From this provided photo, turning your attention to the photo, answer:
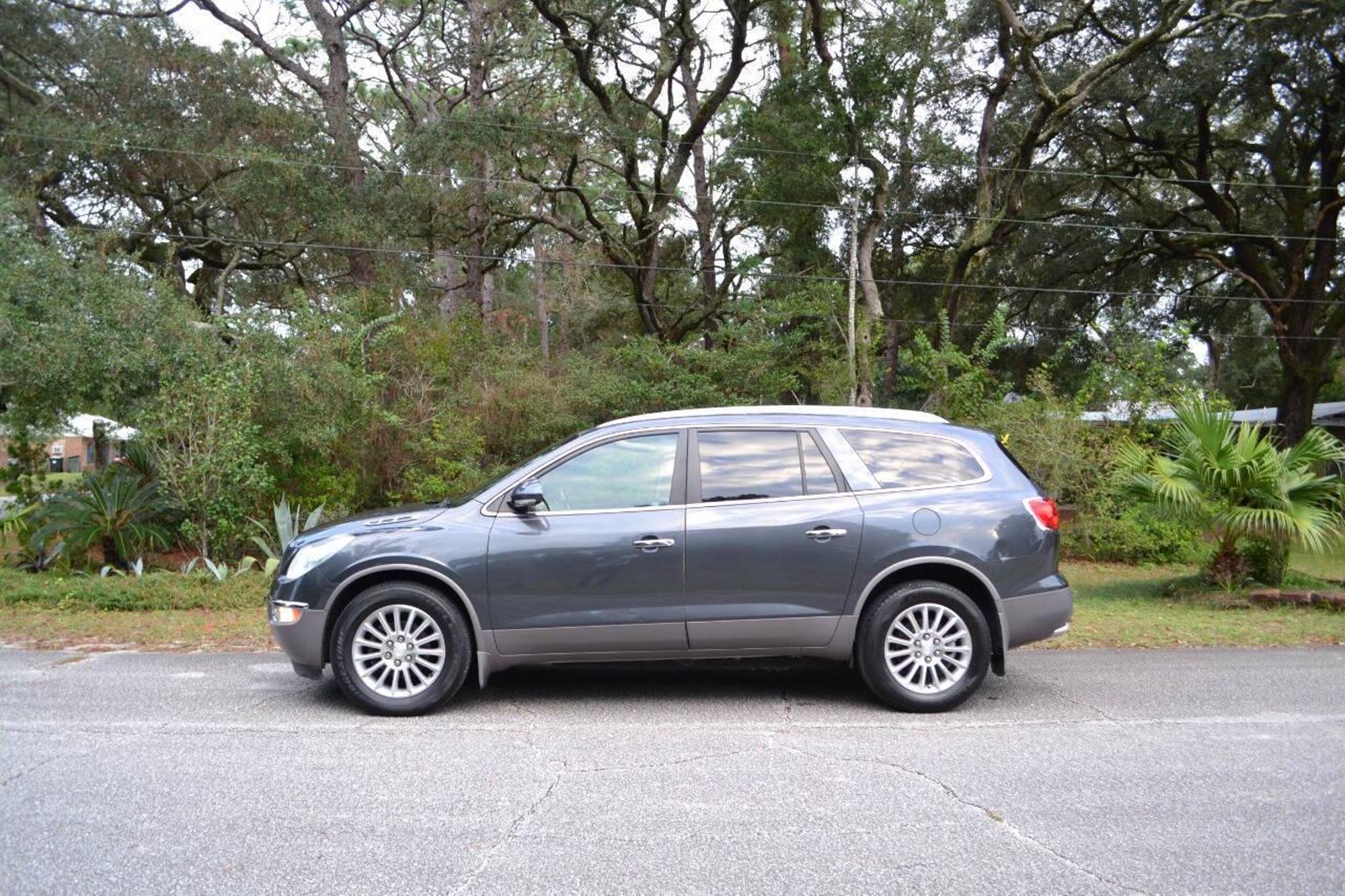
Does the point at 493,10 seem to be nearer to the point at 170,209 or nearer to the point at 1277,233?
the point at 170,209

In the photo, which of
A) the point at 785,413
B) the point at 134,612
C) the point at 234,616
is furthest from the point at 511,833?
the point at 134,612

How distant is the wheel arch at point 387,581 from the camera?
5754 millimetres

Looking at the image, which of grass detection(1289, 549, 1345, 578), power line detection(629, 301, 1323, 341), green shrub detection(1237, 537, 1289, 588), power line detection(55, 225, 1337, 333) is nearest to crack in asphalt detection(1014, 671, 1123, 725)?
green shrub detection(1237, 537, 1289, 588)

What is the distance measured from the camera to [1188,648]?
7887mm

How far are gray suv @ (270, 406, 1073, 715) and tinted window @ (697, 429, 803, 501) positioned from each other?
0.04 ft

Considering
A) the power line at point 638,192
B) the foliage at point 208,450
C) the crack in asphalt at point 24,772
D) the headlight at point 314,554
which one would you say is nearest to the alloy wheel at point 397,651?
the headlight at point 314,554

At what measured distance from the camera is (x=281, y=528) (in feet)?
37.0

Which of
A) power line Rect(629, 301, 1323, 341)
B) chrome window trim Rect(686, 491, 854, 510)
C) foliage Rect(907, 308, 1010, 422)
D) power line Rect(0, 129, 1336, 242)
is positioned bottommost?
chrome window trim Rect(686, 491, 854, 510)

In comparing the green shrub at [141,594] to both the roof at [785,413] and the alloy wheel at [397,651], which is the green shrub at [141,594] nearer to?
the alloy wheel at [397,651]

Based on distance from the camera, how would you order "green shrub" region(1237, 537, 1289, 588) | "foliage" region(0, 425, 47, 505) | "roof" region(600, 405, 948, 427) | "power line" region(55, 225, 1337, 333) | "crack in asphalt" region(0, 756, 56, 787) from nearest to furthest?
"crack in asphalt" region(0, 756, 56, 787) → "roof" region(600, 405, 948, 427) → "green shrub" region(1237, 537, 1289, 588) → "foliage" region(0, 425, 47, 505) → "power line" region(55, 225, 1337, 333)

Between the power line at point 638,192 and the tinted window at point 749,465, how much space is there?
14609mm

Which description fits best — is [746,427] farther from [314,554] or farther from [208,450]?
[208,450]

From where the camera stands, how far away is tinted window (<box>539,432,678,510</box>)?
19.6ft

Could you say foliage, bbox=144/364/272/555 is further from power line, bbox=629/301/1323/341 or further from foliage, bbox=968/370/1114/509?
power line, bbox=629/301/1323/341
